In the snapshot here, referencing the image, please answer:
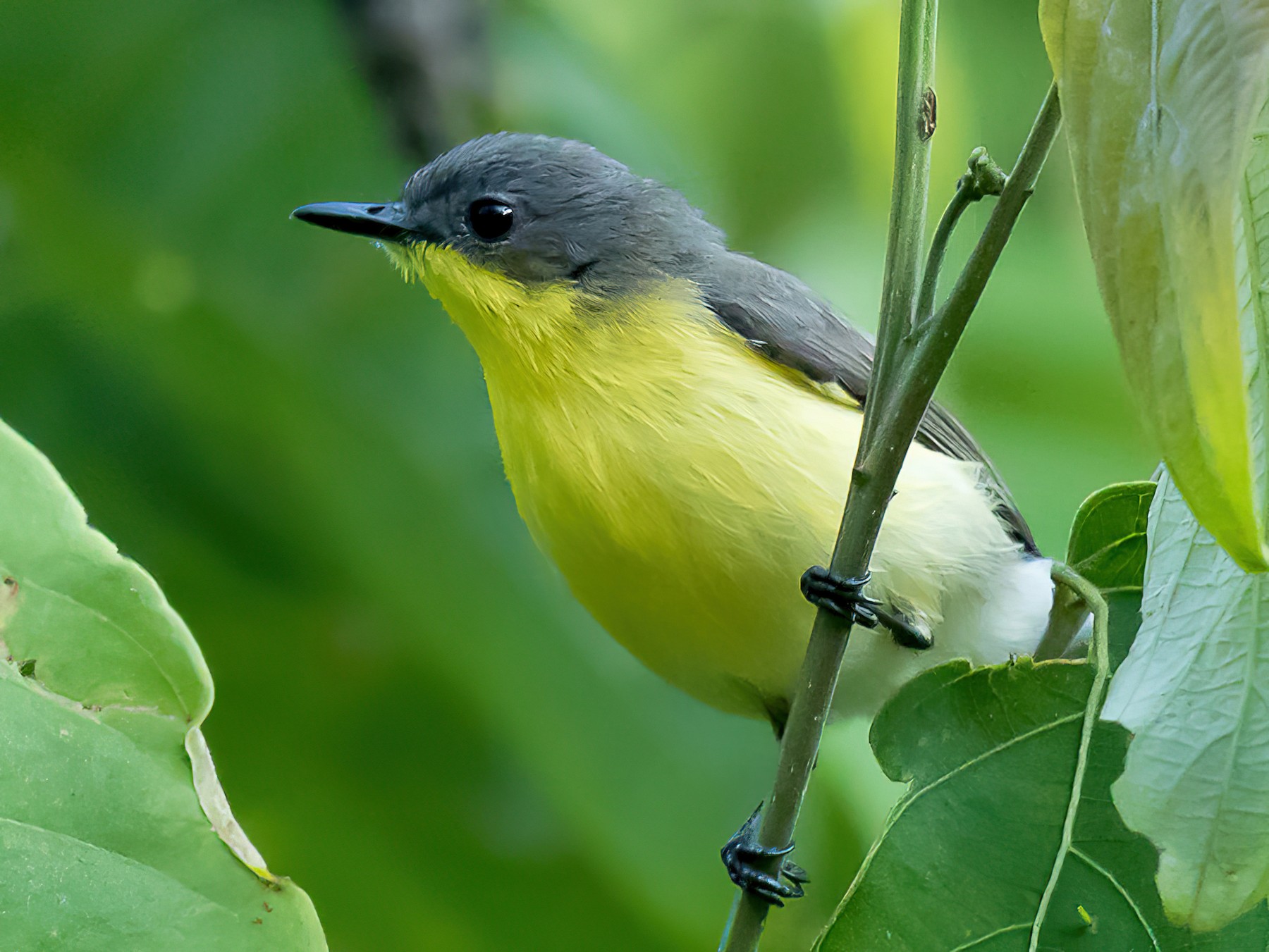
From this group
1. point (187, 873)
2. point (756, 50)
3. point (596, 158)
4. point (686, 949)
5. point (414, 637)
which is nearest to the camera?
point (187, 873)

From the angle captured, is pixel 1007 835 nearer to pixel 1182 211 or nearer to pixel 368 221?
pixel 1182 211

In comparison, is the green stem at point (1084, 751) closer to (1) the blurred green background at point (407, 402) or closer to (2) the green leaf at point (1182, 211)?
(2) the green leaf at point (1182, 211)

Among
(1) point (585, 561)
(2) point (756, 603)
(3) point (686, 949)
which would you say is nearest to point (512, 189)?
(1) point (585, 561)

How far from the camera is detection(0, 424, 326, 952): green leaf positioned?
0.87m

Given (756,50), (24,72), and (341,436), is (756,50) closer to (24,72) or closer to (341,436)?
(341,436)

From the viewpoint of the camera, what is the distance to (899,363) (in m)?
0.80

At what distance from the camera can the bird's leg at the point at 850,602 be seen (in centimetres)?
92

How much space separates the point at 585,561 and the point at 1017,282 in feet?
3.52

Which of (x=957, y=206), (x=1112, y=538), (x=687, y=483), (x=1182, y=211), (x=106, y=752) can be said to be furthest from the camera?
(x=687, y=483)

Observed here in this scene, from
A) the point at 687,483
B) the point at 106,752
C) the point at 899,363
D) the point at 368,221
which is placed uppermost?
the point at 368,221

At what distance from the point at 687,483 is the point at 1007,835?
54 cm

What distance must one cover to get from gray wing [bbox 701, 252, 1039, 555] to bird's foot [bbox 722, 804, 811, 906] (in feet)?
1.86

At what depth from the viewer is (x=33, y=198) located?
201cm

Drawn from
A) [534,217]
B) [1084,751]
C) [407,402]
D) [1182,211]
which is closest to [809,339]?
[534,217]
